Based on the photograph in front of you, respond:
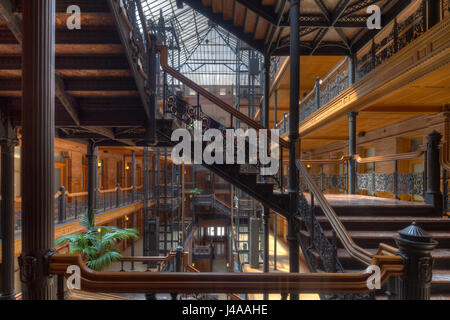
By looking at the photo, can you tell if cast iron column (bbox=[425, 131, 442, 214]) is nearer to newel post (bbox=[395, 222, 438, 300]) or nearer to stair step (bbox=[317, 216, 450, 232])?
stair step (bbox=[317, 216, 450, 232])

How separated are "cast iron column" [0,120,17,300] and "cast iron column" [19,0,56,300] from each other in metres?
3.76

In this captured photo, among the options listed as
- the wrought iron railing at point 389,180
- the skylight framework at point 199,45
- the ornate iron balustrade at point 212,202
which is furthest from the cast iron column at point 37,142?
the ornate iron balustrade at point 212,202

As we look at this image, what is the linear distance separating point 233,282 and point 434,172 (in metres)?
5.04

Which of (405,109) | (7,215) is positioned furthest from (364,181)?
(7,215)

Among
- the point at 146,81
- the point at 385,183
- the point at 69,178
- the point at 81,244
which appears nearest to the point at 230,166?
the point at 146,81

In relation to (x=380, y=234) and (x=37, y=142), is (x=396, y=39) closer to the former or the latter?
(x=380, y=234)

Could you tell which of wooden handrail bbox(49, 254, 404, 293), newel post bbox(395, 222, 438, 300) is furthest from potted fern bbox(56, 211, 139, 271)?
newel post bbox(395, 222, 438, 300)

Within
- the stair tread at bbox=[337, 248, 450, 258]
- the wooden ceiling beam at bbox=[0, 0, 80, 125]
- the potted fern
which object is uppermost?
the wooden ceiling beam at bbox=[0, 0, 80, 125]

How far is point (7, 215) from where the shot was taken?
4.85 meters

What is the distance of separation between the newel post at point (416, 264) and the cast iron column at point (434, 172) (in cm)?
380

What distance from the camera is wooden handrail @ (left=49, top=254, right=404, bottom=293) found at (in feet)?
6.20

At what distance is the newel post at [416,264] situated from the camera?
1.86 meters

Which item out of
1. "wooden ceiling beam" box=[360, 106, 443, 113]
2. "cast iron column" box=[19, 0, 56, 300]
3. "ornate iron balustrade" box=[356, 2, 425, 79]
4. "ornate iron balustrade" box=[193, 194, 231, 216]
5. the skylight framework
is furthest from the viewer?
"ornate iron balustrade" box=[193, 194, 231, 216]

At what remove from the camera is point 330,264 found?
3.19m
